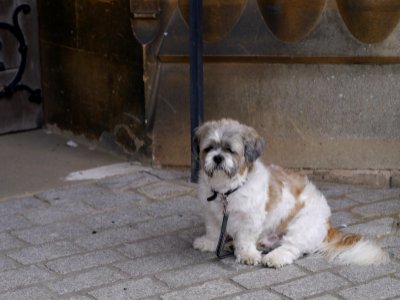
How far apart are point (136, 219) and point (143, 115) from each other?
1.26 m

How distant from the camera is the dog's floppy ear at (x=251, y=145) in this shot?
5590mm

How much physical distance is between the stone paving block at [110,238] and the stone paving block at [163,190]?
71cm

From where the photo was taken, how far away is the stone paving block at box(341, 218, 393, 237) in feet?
Result: 21.0

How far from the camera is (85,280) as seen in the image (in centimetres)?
561

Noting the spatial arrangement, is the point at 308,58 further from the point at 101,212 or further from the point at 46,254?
the point at 46,254

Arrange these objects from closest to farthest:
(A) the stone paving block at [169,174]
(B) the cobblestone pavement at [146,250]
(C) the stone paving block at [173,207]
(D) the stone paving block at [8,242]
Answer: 1. (B) the cobblestone pavement at [146,250]
2. (D) the stone paving block at [8,242]
3. (C) the stone paving block at [173,207]
4. (A) the stone paving block at [169,174]

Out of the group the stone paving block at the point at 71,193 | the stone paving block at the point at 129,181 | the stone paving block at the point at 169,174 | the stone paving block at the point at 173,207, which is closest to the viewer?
the stone paving block at the point at 173,207

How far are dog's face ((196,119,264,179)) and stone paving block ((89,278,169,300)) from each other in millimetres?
792

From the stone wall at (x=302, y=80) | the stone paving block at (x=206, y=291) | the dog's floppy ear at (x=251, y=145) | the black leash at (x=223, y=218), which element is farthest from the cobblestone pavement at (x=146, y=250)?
the dog's floppy ear at (x=251, y=145)

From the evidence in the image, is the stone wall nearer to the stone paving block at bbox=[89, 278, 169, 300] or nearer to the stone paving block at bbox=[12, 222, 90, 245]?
the stone paving block at bbox=[12, 222, 90, 245]

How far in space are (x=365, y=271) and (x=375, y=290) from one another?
29 centimetres

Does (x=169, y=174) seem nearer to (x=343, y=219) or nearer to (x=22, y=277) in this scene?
(x=343, y=219)

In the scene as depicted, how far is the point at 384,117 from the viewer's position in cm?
731

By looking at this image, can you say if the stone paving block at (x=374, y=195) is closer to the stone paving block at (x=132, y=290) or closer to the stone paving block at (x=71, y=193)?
the stone paving block at (x=71, y=193)
